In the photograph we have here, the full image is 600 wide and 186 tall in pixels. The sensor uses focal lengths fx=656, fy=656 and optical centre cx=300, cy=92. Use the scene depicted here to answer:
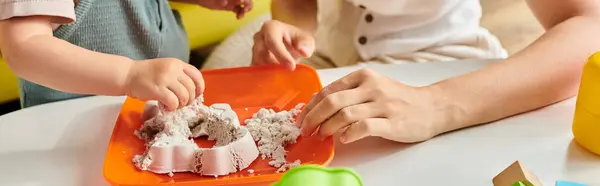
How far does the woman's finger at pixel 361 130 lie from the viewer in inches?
24.1

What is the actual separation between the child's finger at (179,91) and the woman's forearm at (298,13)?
37 cm

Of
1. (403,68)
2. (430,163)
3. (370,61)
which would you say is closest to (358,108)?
(430,163)

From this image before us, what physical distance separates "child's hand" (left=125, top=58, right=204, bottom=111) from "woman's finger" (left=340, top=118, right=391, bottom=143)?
154mm

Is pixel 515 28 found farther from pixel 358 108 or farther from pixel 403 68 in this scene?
pixel 358 108

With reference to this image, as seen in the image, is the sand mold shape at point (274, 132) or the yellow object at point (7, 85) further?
the yellow object at point (7, 85)

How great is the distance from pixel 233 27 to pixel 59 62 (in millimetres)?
838

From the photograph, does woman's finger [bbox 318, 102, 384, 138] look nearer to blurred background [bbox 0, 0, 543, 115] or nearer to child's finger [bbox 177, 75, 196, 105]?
child's finger [bbox 177, 75, 196, 105]

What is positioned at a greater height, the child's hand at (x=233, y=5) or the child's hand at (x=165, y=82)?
the child's hand at (x=165, y=82)

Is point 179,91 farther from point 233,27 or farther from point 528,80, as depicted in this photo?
point 233,27

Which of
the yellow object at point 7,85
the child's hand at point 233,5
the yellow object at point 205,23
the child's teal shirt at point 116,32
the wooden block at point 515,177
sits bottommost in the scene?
the yellow object at point 7,85

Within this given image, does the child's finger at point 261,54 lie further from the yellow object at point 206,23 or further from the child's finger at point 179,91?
the yellow object at point 206,23

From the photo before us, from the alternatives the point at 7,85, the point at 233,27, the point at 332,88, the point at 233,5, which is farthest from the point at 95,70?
the point at 233,27

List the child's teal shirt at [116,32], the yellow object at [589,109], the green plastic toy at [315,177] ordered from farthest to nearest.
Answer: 1. the child's teal shirt at [116,32]
2. the yellow object at [589,109]
3. the green plastic toy at [315,177]

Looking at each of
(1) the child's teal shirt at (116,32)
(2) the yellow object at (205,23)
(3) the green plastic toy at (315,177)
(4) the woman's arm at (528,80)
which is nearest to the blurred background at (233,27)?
(2) the yellow object at (205,23)
